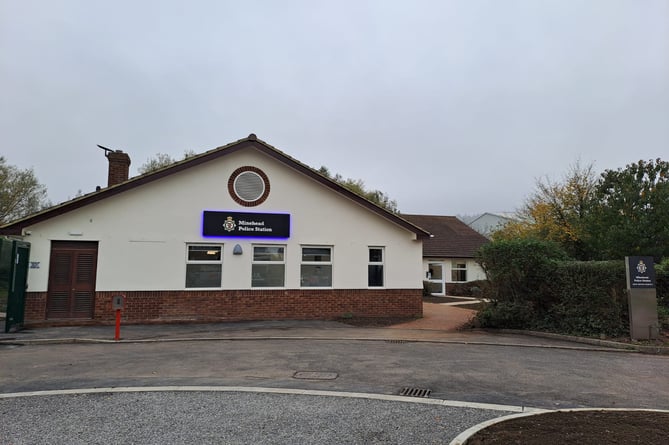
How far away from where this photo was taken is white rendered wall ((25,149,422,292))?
543 inches

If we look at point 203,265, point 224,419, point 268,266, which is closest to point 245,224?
point 268,266

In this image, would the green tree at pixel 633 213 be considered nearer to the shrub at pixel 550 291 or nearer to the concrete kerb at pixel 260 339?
the shrub at pixel 550 291

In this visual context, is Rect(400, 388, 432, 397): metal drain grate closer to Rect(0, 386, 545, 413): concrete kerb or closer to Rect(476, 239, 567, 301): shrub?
Rect(0, 386, 545, 413): concrete kerb

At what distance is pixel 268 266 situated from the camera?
15.3 meters

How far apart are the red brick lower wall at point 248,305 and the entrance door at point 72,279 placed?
259 millimetres

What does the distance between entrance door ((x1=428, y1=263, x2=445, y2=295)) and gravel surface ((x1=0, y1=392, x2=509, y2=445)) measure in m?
23.4

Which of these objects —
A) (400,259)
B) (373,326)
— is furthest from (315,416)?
(400,259)

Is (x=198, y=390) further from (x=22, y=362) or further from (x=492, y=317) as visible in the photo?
(x=492, y=317)

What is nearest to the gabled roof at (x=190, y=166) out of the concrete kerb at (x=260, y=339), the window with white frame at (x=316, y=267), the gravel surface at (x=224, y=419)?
the window with white frame at (x=316, y=267)

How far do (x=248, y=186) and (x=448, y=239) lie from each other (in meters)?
19.7

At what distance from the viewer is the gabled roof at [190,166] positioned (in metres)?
13.2

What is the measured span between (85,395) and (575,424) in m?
6.23

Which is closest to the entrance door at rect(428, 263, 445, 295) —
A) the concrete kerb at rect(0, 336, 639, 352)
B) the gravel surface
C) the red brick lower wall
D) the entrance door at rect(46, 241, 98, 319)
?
the red brick lower wall

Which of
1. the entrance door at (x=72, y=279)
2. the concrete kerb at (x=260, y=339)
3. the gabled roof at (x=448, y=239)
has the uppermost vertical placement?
the gabled roof at (x=448, y=239)
